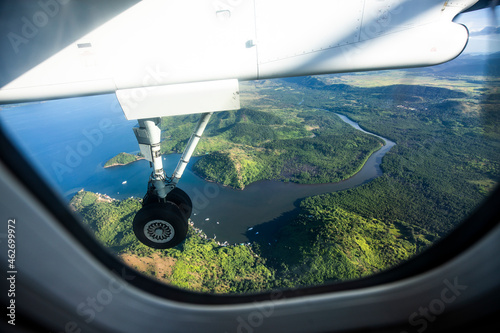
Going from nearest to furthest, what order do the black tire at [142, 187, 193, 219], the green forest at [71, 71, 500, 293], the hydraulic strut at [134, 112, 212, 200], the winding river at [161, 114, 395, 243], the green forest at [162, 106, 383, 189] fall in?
the hydraulic strut at [134, 112, 212, 200] → the black tire at [142, 187, 193, 219] → the green forest at [71, 71, 500, 293] → the winding river at [161, 114, 395, 243] → the green forest at [162, 106, 383, 189]

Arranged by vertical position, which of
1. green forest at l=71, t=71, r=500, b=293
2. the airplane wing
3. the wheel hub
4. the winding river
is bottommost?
the winding river

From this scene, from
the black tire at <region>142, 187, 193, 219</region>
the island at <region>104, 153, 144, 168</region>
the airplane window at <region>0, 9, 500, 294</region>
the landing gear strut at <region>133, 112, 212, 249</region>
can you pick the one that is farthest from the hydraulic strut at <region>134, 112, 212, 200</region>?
the island at <region>104, 153, 144, 168</region>

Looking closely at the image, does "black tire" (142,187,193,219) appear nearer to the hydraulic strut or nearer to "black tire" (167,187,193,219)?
"black tire" (167,187,193,219)

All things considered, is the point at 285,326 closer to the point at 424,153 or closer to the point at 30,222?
the point at 30,222

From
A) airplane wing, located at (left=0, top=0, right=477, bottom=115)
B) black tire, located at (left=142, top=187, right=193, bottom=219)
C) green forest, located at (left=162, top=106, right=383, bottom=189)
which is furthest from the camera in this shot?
green forest, located at (left=162, top=106, right=383, bottom=189)

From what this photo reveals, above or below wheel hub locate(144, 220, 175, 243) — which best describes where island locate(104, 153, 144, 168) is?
below

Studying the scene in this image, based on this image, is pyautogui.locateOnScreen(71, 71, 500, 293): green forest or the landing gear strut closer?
the landing gear strut
